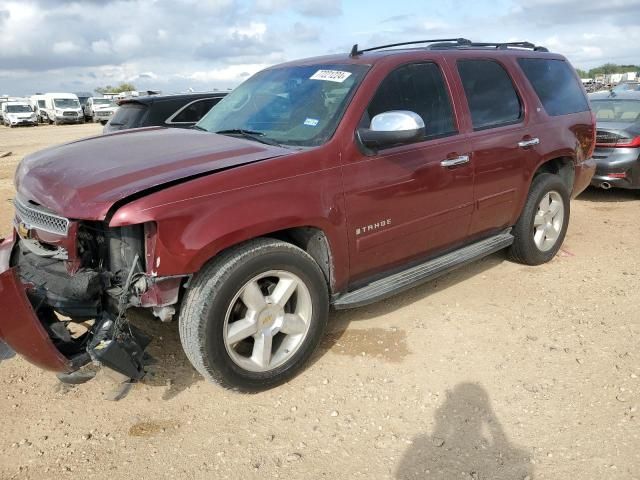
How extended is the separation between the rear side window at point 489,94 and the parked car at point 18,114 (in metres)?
36.4

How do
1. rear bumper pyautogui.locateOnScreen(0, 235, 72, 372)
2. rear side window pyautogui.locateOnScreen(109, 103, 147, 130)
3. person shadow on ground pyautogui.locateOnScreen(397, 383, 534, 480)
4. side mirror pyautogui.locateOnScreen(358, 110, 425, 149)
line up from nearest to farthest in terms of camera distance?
1. rear bumper pyautogui.locateOnScreen(0, 235, 72, 372)
2. person shadow on ground pyautogui.locateOnScreen(397, 383, 534, 480)
3. side mirror pyautogui.locateOnScreen(358, 110, 425, 149)
4. rear side window pyautogui.locateOnScreen(109, 103, 147, 130)

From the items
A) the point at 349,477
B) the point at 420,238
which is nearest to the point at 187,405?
the point at 349,477

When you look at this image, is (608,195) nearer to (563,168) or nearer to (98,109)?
(563,168)

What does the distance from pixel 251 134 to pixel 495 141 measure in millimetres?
1884

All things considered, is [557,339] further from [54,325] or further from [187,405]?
[54,325]

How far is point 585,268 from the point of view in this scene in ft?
16.4

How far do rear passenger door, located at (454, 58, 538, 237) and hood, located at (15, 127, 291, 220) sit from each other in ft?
5.57

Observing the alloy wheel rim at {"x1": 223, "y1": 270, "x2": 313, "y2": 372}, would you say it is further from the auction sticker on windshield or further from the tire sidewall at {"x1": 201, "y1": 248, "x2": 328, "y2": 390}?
the auction sticker on windshield

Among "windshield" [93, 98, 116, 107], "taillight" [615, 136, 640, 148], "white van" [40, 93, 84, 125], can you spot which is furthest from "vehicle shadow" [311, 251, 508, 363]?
"white van" [40, 93, 84, 125]

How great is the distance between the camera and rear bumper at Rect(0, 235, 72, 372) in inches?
94.3

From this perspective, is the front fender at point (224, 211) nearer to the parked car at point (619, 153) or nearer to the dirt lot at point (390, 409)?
the dirt lot at point (390, 409)

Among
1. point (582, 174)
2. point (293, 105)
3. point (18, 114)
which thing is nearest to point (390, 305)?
point (293, 105)

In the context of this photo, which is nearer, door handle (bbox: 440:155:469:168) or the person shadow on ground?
the person shadow on ground

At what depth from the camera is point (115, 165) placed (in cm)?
286
